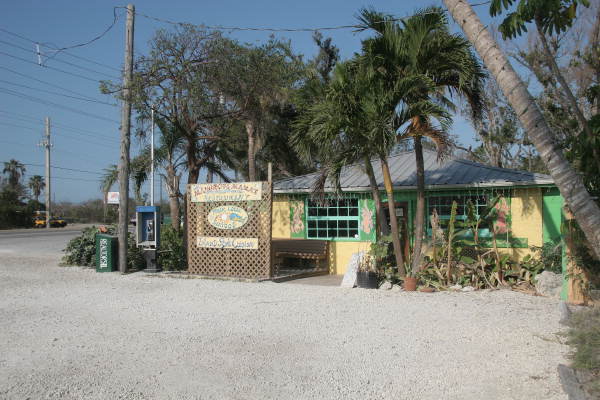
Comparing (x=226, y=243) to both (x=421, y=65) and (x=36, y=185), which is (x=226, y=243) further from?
(x=36, y=185)

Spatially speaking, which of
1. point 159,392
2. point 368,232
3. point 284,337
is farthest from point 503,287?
point 159,392

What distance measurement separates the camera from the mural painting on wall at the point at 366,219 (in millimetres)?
13547

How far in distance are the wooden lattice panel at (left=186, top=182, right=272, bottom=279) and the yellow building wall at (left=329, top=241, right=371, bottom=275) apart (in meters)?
2.43

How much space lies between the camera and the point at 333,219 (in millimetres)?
14047

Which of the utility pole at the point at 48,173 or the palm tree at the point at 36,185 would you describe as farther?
the palm tree at the point at 36,185

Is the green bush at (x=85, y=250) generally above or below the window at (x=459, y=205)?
below

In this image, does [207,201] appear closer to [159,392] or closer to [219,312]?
[219,312]

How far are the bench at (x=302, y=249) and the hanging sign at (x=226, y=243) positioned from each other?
1.35 meters

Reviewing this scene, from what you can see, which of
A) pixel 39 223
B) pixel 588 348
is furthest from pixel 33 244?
pixel 39 223

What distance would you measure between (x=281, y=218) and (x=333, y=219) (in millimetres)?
1711

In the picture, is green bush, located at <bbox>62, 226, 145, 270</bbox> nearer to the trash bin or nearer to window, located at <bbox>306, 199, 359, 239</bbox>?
the trash bin

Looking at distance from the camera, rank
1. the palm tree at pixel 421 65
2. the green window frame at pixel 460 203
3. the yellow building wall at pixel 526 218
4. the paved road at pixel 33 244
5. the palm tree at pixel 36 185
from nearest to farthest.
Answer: the palm tree at pixel 421 65
the yellow building wall at pixel 526 218
the green window frame at pixel 460 203
the paved road at pixel 33 244
the palm tree at pixel 36 185

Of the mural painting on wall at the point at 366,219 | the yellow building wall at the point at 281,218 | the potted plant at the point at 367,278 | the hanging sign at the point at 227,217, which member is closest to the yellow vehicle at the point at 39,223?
the yellow building wall at the point at 281,218

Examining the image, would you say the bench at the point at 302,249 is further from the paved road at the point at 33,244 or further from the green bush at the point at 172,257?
the paved road at the point at 33,244
